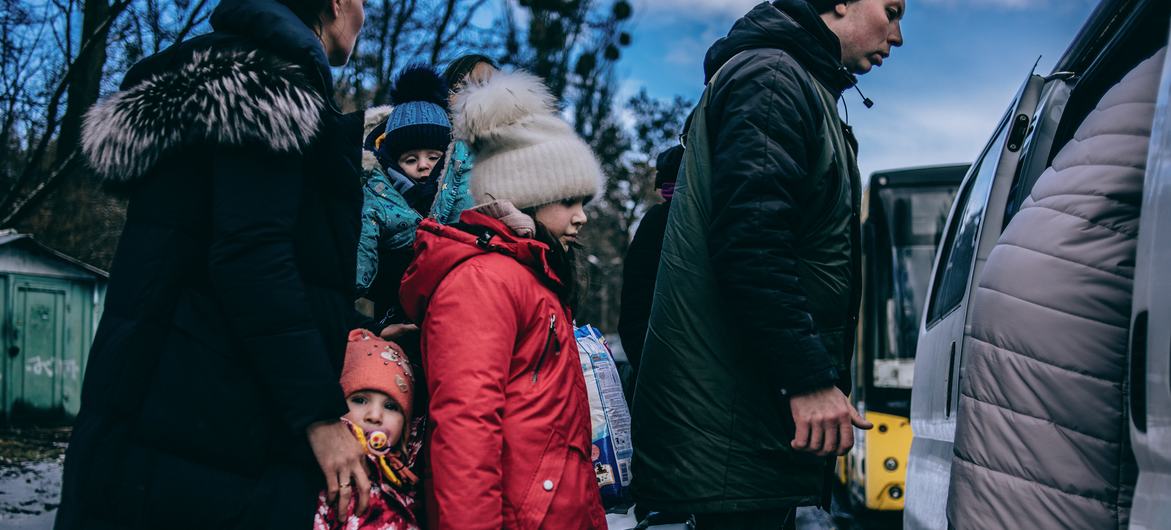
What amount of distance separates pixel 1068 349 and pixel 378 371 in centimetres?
149

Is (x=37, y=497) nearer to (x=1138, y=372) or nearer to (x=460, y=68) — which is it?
(x=460, y=68)

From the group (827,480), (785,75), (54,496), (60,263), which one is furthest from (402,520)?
(60,263)

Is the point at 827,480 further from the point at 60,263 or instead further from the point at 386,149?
the point at 60,263

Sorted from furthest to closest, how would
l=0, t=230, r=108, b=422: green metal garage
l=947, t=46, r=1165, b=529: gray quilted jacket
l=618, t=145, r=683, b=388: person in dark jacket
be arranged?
l=0, t=230, r=108, b=422: green metal garage, l=618, t=145, r=683, b=388: person in dark jacket, l=947, t=46, r=1165, b=529: gray quilted jacket

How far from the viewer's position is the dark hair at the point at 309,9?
6.86ft

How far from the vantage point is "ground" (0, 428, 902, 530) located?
22.0ft

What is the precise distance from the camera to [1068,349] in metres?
1.66

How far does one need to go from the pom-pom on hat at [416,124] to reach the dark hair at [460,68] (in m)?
0.09

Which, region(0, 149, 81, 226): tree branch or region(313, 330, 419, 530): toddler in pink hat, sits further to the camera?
region(0, 149, 81, 226): tree branch

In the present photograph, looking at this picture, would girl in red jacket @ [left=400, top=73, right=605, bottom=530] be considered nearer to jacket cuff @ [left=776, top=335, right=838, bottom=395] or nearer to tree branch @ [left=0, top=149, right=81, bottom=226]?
jacket cuff @ [left=776, top=335, right=838, bottom=395]

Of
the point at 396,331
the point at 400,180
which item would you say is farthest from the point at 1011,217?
the point at 400,180

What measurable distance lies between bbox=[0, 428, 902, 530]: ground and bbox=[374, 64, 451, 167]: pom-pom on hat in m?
4.57

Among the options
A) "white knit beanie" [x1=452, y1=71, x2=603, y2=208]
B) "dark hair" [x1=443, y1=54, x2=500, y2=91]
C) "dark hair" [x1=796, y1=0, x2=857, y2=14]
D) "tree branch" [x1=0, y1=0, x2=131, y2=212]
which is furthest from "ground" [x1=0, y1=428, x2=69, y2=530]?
"dark hair" [x1=796, y1=0, x2=857, y2=14]

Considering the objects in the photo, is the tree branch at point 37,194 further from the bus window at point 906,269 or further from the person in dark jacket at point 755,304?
the bus window at point 906,269
